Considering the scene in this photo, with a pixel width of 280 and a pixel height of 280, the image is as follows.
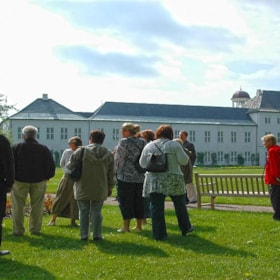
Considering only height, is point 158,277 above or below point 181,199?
below

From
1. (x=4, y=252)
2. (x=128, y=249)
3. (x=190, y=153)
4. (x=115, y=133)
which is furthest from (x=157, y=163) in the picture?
(x=115, y=133)

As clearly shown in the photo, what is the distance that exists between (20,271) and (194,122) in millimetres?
72733

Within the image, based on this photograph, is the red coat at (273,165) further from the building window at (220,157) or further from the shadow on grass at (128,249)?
the building window at (220,157)

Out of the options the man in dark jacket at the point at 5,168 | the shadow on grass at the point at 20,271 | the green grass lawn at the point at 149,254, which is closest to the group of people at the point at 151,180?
the green grass lawn at the point at 149,254

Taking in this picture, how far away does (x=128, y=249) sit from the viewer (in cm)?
799

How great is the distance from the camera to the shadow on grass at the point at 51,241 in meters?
8.25

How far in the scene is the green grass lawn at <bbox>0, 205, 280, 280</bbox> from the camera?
645cm

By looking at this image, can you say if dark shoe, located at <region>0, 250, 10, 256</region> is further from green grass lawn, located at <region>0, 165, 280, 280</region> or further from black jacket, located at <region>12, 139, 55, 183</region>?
black jacket, located at <region>12, 139, 55, 183</region>

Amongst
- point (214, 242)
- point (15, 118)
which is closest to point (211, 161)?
point (15, 118)

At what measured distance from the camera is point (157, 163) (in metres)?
8.51

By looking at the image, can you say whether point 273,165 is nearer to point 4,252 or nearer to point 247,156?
point 4,252

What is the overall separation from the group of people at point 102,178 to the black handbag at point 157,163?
0.07 metres

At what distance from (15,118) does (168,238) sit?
62.7m

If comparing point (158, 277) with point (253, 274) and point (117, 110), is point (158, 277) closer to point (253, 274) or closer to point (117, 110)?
point (253, 274)
